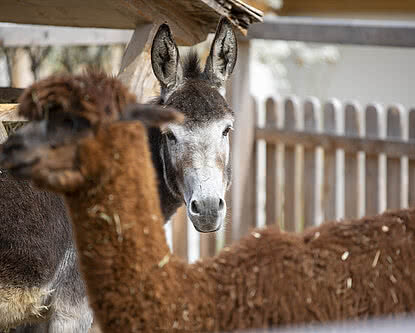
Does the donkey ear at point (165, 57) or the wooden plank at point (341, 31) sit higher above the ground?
the wooden plank at point (341, 31)

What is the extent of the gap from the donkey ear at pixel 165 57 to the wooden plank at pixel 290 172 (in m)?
3.20

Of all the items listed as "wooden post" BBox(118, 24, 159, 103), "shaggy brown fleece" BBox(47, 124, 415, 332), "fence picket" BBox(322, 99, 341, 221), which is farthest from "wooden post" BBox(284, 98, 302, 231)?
"shaggy brown fleece" BBox(47, 124, 415, 332)

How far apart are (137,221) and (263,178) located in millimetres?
4942

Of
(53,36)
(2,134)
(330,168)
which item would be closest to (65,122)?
(2,134)

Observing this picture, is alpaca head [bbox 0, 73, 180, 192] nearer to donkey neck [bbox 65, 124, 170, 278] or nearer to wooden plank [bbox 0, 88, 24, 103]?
donkey neck [bbox 65, 124, 170, 278]

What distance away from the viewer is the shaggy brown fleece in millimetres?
2609

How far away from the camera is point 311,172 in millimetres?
7090

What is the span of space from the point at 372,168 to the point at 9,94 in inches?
138

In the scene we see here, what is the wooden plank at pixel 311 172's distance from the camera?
23.0ft

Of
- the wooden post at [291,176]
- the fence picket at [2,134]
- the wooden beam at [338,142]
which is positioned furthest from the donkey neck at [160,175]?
the wooden post at [291,176]

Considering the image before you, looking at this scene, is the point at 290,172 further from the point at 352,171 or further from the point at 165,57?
the point at 165,57

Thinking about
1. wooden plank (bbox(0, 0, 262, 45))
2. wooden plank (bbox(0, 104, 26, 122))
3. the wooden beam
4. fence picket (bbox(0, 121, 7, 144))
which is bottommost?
fence picket (bbox(0, 121, 7, 144))

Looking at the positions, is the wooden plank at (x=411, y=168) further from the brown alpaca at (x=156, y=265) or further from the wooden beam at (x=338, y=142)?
the brown alpaca at (x=156, y=265)

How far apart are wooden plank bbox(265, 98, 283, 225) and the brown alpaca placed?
4263mm
